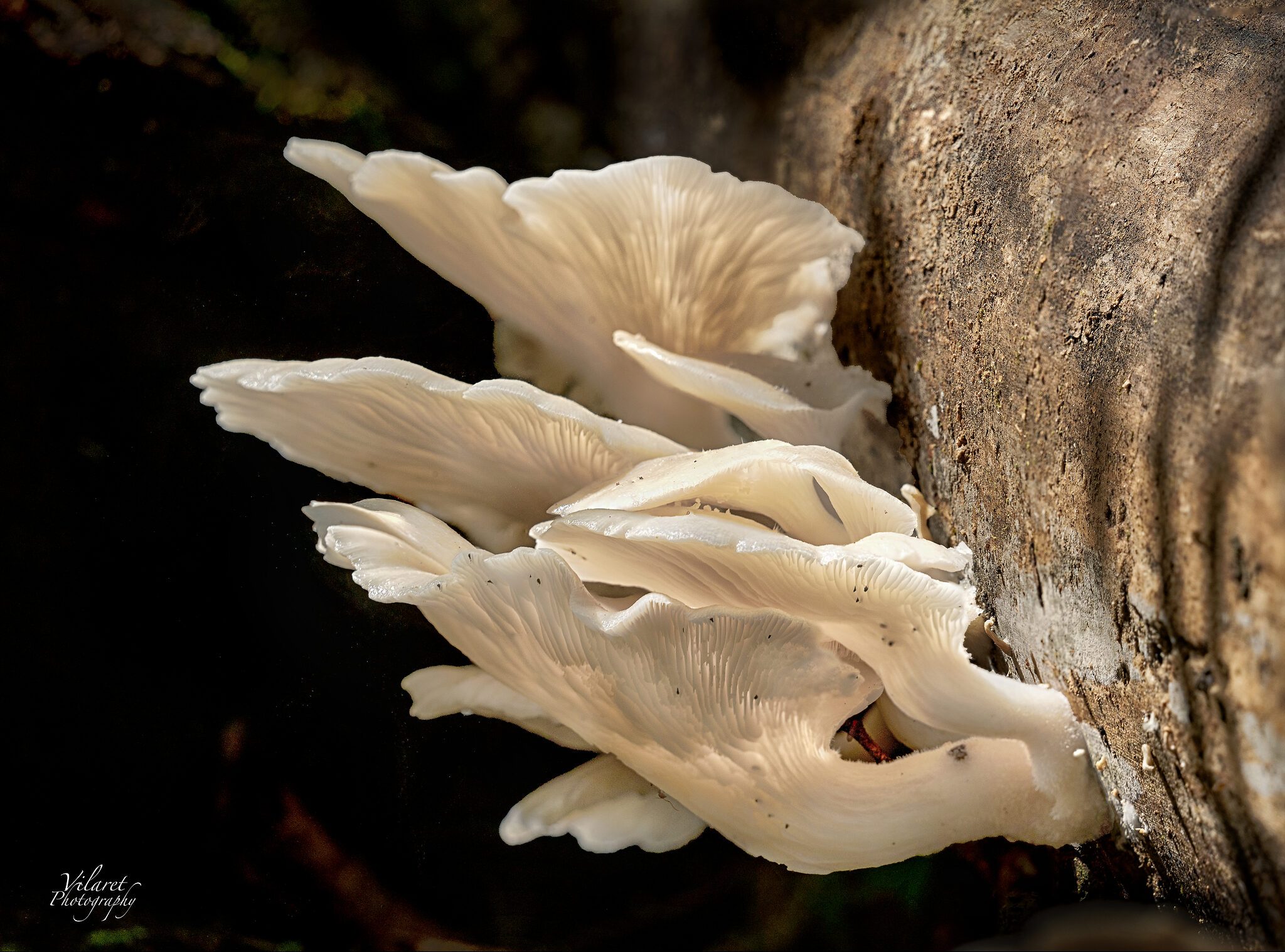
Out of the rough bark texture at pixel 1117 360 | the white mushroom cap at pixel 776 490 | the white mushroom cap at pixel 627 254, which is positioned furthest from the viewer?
the white mushroom cap at pixel 627 254

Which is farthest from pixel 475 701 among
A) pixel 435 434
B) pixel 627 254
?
pixel 627 254

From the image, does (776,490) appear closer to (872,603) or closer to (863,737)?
(872,603)

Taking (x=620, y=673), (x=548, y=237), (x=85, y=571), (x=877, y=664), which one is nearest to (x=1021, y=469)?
(x=877, y=664)

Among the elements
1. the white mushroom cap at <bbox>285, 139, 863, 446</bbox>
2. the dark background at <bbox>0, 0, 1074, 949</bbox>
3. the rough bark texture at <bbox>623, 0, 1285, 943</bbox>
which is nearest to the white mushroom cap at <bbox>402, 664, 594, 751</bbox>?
the dark background at <bbox>0, 0, 1074, 949</bbox>

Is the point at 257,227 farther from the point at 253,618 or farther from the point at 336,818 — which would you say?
the point at 336,818

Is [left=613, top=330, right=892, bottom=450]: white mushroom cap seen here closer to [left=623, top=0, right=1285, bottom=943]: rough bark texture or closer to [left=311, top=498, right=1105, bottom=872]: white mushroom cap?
[left=623, top=0, right=1285, bottom=943]: rough bark texture

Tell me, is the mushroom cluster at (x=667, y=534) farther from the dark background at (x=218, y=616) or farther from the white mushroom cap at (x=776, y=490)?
the dark background at (x=218, y=616)

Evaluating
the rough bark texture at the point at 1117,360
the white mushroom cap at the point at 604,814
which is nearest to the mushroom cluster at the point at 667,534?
the white mushroom cap at the point at 604,814
